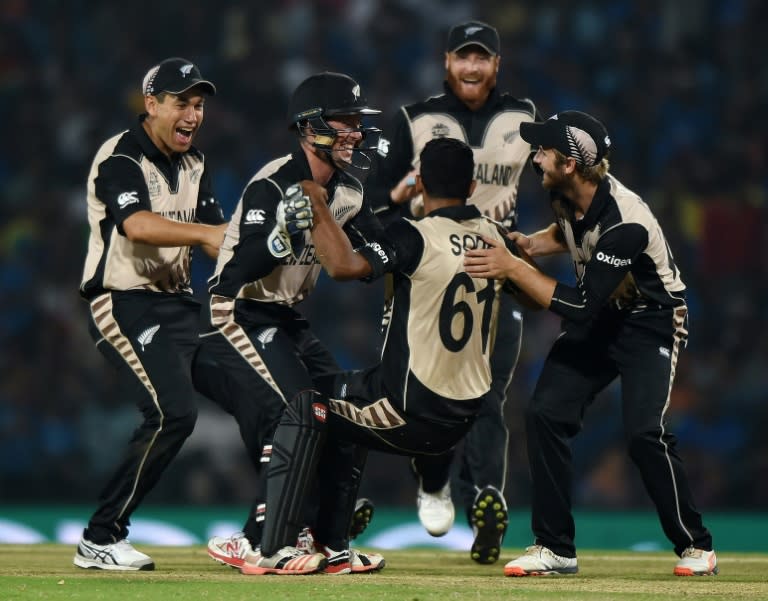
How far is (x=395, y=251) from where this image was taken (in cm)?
514

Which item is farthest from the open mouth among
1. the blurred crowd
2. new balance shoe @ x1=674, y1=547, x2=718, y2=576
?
the blurred crowd

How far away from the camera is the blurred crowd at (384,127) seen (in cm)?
1005

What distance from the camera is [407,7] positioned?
1188cm

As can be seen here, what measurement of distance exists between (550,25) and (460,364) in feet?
23.3

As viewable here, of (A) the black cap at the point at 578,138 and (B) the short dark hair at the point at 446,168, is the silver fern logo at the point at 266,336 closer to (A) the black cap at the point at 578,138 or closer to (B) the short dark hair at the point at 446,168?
(B) the short dark hair at the point at 446,168

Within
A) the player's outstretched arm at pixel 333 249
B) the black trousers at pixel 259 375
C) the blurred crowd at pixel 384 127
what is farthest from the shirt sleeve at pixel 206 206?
the blurred crowd at pixel 384 127

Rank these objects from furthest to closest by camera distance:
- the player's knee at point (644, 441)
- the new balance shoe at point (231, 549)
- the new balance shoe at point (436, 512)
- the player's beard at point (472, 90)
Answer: the player's beard at point (472, 90)
the new balance shoe at point (436, 512)
the new balance shoe at point (231, 549)
the player's knee at point (644, 441)

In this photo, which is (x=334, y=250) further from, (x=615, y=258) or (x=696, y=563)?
(x=696, y=563)

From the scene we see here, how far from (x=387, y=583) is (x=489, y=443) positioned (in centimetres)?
181

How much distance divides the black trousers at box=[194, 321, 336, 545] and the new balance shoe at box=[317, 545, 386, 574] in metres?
0.17

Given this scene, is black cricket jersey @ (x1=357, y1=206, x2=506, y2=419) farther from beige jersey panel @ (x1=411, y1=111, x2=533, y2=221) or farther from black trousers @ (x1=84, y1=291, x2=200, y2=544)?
beige jersey panel @ (x1=411, y1=111, x2=533, y2=221)

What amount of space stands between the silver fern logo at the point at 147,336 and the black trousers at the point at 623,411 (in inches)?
66.0

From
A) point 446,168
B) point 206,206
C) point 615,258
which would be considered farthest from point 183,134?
point 615,258

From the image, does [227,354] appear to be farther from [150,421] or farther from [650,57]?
[650,57]
